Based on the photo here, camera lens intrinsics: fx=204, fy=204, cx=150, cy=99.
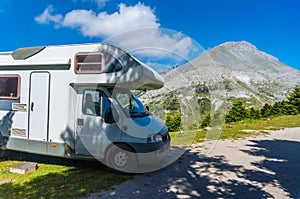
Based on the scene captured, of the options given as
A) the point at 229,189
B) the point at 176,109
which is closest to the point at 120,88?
the point at 229,189

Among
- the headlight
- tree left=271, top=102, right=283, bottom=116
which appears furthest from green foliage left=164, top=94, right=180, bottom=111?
tree left=271, top=102, right=283, bottom=116

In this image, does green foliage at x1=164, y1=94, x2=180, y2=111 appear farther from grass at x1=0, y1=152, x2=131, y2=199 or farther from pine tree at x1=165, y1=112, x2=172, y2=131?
grass at x1=0, y1=152, x2=131, y2=199

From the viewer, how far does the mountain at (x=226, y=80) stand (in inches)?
421

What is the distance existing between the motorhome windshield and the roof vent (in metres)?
2.41

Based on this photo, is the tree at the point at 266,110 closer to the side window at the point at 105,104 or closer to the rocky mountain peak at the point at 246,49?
the side window at the point at 105,104

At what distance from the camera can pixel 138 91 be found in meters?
5.79

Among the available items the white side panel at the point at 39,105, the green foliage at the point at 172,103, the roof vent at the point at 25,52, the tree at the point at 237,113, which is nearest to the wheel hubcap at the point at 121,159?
the white side panel at the point at 39,105

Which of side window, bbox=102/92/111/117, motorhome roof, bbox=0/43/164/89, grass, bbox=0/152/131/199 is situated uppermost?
motorhome roof, bbox=0/43/164/89

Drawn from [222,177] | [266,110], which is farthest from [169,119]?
[266,110]

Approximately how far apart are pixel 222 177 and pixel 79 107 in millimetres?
3730

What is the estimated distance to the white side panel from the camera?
5109 millimetres

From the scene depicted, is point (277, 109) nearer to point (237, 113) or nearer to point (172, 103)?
point (237, 113)

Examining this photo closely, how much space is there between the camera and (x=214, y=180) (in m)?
4.51

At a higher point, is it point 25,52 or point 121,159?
point 25,52
